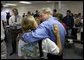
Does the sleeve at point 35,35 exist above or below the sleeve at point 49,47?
above

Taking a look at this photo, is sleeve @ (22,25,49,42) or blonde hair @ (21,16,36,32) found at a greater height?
blonde hair @ (21,16,36,32)

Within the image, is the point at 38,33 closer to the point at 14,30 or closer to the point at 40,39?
the point at 40,39

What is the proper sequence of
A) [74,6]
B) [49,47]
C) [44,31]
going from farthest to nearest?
[74,6] → [44,31] → [49,47]

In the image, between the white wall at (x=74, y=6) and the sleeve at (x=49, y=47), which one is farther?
the white wall at (x=74, y=6)

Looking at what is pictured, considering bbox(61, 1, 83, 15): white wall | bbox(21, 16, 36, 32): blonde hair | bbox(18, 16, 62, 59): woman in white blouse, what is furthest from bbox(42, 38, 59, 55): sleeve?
bbox(61, 1, 83, 15): white wall

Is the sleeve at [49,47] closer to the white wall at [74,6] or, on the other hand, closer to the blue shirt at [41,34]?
the blue shirt at [41,34]

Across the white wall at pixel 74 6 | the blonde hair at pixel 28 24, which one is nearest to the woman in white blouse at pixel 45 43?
the blonde hair at pixel 28 24

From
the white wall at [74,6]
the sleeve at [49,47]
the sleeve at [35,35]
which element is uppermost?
the white wall at [74,6]

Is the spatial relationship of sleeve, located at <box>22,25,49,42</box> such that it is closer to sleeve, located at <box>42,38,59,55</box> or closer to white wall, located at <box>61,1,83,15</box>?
sleeve, located at <box>42,38,59,55</box>

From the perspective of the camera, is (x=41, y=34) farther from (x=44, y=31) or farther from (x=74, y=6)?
(x=74, y=6)

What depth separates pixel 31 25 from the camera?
84.3 inches

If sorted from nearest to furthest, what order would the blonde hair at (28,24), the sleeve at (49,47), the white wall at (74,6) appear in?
1. the sleeve at (49,47)
2. the blonde hair at (28,24)
3. the white wall at (74,6)

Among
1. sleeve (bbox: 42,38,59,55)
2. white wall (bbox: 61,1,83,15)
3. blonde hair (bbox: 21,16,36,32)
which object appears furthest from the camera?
white wall (bbox: 61,1,83,15)

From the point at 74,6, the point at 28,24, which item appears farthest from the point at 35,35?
the point at 74,6
